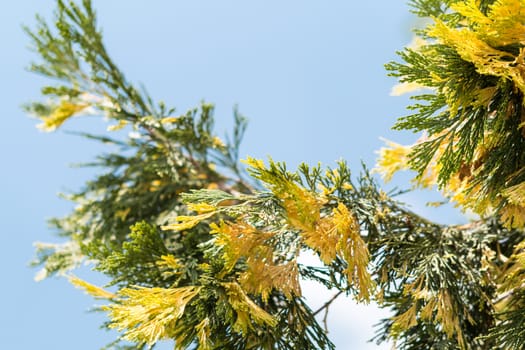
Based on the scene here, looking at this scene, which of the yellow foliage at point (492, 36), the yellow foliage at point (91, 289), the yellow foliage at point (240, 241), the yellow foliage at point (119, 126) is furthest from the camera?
the yellow foliage at point (119, 126)

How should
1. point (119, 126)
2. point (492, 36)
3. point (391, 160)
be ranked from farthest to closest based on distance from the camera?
point (119, 126) < point (391, 160) < point (492, 36)

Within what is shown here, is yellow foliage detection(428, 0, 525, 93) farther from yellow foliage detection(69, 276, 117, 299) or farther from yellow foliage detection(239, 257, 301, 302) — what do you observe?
yellow foliage detection(69, 276, 117, 299)

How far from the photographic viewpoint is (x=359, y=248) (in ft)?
8.36

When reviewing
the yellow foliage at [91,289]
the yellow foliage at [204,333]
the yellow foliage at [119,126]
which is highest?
the yellow foliage at [119,126]

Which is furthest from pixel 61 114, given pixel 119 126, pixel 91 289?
pixel 91 289

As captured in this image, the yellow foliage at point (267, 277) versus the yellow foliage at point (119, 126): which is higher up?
the yellow foliage at point (119, 126)

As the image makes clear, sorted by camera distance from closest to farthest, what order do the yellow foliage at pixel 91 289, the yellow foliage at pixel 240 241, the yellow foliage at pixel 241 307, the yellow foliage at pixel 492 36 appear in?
the yellow foliage at pixel 492 36
the yellow foliage at pixel 240 241
the yellow foliage at pixel 241 307
the yellow foliage at pixel 91 289

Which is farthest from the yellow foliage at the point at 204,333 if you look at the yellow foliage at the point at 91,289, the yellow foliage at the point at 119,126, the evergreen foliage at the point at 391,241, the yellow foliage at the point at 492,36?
the yellow foliage at the point at 119,126

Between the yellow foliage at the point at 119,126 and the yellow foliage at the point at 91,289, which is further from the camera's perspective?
the yellow foliage at the point at 119,126

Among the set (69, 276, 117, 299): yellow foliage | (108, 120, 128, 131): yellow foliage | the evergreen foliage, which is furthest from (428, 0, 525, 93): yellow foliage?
(108, 120, 128, 131): yellow foliage

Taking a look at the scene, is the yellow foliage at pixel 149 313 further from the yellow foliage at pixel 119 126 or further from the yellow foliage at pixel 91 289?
the yellow foliage at pixel 119 126

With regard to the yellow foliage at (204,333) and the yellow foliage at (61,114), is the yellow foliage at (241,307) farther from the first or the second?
the yellow foliage at (61,114)

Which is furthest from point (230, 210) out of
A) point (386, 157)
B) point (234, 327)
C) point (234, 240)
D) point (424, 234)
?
point (386, 157)

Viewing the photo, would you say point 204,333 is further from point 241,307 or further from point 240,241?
point 240,241
